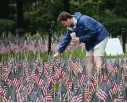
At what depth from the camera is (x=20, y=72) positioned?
29.6 feet

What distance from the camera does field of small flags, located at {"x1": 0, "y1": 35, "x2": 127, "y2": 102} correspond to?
631 cm

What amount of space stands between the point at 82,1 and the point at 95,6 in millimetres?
2054

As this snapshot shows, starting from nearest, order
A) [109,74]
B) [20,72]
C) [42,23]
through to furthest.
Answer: [109,74] → [20,72] → [42,23]

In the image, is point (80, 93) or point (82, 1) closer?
point (80, 93)

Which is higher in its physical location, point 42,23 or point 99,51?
point 99,51

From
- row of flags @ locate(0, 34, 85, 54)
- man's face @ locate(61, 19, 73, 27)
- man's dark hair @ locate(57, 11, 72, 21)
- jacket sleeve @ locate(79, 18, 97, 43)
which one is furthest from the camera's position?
row of flags @ locate(0, 34, 85, 54)

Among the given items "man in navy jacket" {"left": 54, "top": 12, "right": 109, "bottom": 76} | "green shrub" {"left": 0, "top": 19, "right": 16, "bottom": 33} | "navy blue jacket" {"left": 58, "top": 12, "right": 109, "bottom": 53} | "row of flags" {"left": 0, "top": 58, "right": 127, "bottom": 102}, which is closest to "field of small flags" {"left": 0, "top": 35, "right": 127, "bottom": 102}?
"row of flags" {"left": 0, "top": 58, "right": 127, "bottom": 102}

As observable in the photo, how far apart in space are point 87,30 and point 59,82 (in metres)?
1.16

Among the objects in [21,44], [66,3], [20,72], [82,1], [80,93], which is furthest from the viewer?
[82,1]

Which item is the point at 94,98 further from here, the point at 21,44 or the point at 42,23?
the point at 42,23

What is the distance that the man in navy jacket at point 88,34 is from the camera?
8.59 m

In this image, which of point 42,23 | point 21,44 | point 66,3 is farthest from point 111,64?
point 42,23

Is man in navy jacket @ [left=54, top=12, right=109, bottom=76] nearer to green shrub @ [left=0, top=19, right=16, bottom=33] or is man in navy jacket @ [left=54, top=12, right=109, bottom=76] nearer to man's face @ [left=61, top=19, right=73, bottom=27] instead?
man's face @ [left=61, top=19, right=73, bottom=27]

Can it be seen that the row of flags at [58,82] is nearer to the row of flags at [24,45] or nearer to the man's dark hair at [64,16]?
the man's dark hair at [64,16]
